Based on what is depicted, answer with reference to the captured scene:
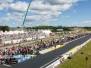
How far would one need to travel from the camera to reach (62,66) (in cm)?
2247

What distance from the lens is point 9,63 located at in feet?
76.5

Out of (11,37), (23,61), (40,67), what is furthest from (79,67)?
(11,37)

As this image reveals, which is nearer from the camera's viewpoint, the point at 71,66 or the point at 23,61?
the point at 71,66

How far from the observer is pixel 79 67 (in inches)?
877

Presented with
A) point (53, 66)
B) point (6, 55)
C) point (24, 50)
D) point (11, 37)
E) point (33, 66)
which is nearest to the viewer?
point (53, 66)

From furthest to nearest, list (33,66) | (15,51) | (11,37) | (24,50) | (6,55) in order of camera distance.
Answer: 1. (11,37)
2. (24,50)
3. (15,51)
4. (6,55)
5. (33,66)

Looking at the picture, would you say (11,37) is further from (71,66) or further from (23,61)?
(71,66)

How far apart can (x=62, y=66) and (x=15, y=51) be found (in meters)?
9.07

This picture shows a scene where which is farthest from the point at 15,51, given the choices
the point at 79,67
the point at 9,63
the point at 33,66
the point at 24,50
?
the point at 79,67

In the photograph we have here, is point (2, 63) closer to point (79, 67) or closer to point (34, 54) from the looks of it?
point (34, 54)

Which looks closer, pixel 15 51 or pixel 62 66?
pixel 62 66

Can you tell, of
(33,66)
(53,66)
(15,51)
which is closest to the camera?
(53,66)

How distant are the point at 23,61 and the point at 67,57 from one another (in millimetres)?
7907

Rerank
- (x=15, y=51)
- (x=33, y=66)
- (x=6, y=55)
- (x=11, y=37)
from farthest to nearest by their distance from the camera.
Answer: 1. (x=11, y=37)
2. (x=15, y=51)
3. (x=6, y=55)
4. (x=33, y=66)
